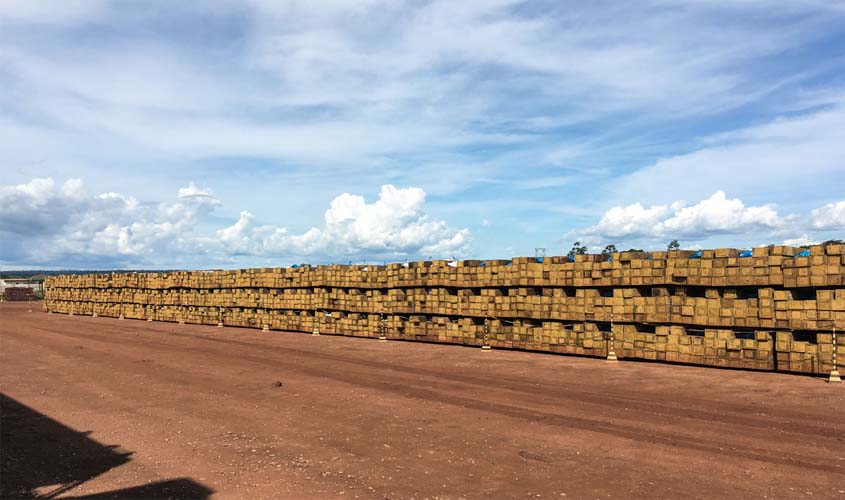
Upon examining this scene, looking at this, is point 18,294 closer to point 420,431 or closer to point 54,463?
point 54,463

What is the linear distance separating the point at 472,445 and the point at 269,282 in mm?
24233

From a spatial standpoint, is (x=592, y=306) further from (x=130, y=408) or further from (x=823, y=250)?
(x=130, y=408)

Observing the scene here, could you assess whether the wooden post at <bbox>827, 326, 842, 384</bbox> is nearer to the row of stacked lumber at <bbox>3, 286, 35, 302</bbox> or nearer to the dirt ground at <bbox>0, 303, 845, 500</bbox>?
the dirt ground at <bbox>0, 303, 845, 500</bbox>

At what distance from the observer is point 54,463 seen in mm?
8078

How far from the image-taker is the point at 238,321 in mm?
33375

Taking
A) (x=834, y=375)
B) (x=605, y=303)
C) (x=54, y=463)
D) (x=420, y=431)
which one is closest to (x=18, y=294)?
(x=605, y=303)

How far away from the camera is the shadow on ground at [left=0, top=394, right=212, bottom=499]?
6.86 metres

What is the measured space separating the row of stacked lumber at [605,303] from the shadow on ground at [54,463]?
13649 mm

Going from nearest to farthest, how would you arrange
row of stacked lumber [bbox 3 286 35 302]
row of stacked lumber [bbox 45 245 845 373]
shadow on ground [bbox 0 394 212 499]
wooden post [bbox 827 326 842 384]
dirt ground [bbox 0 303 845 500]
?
shadow on ground [bbox 0 394 212 499]
dirt ground [bbox 0 303 845 500]
wooden post [bbox 827 326 842 384]
row of stacked lumber [bbox 45 245 845 373]
row of stacked lumber [bbox 3 286 35 302]

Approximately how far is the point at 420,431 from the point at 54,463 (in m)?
5.31

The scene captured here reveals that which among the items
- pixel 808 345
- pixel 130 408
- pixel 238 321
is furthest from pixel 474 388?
pixel 238 321

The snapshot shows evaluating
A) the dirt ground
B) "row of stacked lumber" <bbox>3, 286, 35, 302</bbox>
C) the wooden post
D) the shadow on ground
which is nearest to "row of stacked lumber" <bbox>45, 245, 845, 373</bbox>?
the wooden post

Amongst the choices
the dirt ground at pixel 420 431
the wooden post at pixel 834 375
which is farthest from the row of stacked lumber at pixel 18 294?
the wooden post at pixel 834 375

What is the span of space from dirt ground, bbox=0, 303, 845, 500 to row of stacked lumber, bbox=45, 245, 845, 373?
34.7 inches
